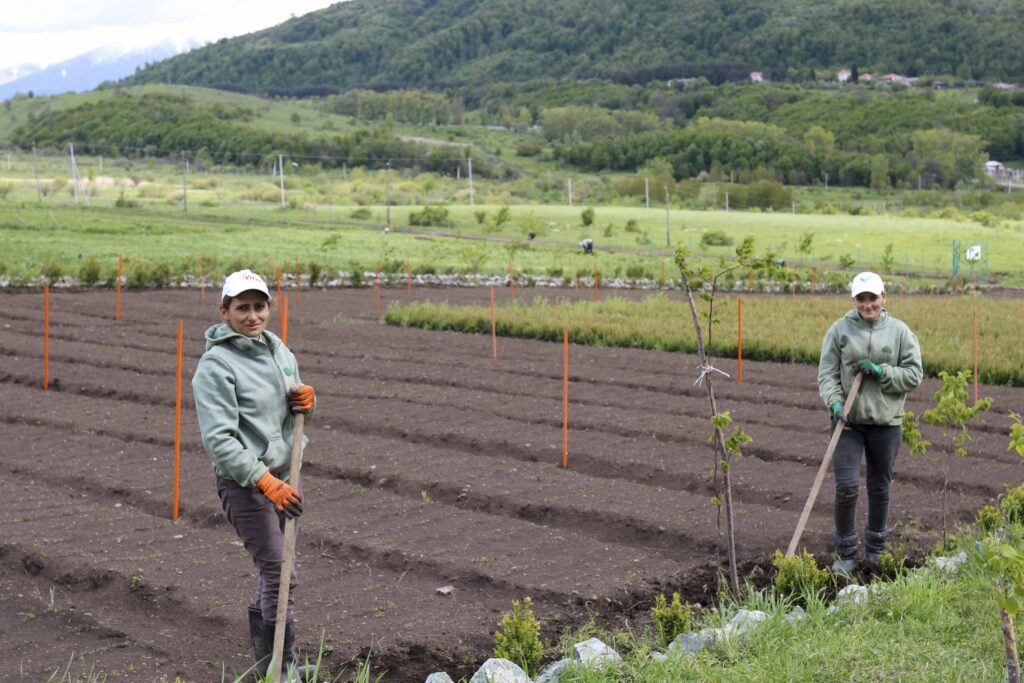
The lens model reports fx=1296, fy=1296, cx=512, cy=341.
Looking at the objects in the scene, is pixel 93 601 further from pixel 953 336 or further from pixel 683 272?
pixel 953 336

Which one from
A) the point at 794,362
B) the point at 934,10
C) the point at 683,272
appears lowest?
the point at 794,362

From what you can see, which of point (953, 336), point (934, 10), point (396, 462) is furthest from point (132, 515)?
point (934, 10)

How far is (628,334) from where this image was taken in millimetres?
20953

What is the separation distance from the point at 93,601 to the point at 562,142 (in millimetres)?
123438

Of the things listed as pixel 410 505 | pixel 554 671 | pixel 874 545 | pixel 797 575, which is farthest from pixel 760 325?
pixel 554 671

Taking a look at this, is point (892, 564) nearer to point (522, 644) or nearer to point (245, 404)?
point (522, 644)

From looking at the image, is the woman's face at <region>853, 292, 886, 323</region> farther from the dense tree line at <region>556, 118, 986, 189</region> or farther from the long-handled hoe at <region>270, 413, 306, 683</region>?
the dense tree line at <region>556, 118, 986, 189</region>

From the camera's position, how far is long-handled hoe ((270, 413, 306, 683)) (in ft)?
17.7

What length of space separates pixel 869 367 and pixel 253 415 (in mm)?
4000

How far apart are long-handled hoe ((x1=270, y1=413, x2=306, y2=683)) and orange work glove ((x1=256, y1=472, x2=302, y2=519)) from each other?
0.04 m

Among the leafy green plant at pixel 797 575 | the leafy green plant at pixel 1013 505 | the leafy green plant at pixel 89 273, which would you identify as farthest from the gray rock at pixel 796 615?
the leafy green plant at pixel 89 273

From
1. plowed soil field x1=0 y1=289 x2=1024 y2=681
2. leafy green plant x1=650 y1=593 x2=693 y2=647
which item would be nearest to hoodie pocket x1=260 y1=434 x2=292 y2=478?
plowed soil field x1=0 y1=289 x2=1024 y2=681

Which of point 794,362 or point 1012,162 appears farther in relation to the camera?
point 1012,162

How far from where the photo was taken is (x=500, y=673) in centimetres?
602
